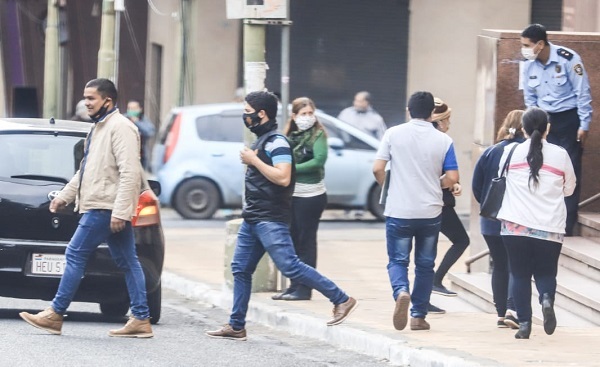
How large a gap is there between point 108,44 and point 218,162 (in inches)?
92.5

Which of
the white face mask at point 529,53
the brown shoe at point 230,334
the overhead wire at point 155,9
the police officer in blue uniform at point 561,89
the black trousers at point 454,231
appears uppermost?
the overhead wire at point 155,9

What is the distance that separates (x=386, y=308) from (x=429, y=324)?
3.80ft

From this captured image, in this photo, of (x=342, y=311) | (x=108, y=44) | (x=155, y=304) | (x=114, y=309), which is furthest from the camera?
(x=108, y=44)

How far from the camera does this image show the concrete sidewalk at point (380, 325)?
30.9 ft

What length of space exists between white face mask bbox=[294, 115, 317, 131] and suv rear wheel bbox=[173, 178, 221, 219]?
377 inches

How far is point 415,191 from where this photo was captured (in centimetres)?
1052

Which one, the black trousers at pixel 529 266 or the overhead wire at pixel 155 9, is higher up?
the overhead wire at pixel 155 9

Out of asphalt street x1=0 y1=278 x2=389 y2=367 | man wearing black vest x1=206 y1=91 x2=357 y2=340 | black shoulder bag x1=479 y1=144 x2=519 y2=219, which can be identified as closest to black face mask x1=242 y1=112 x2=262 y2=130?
man wearing black vest x1=206 y1=91 x2=357 y2=340

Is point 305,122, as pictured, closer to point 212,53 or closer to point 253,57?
point 253,57

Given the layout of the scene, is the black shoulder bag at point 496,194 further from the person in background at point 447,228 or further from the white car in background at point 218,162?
the white car in background at point 218,162

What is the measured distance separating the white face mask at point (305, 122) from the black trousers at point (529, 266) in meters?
2.76

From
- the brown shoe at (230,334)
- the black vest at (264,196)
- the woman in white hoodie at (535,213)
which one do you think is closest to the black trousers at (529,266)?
the woman in white hoodie at (535,213)

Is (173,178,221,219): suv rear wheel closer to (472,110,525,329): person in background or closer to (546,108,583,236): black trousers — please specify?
(546,108,583,236): black trousers

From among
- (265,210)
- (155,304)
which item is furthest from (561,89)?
(155,304)
